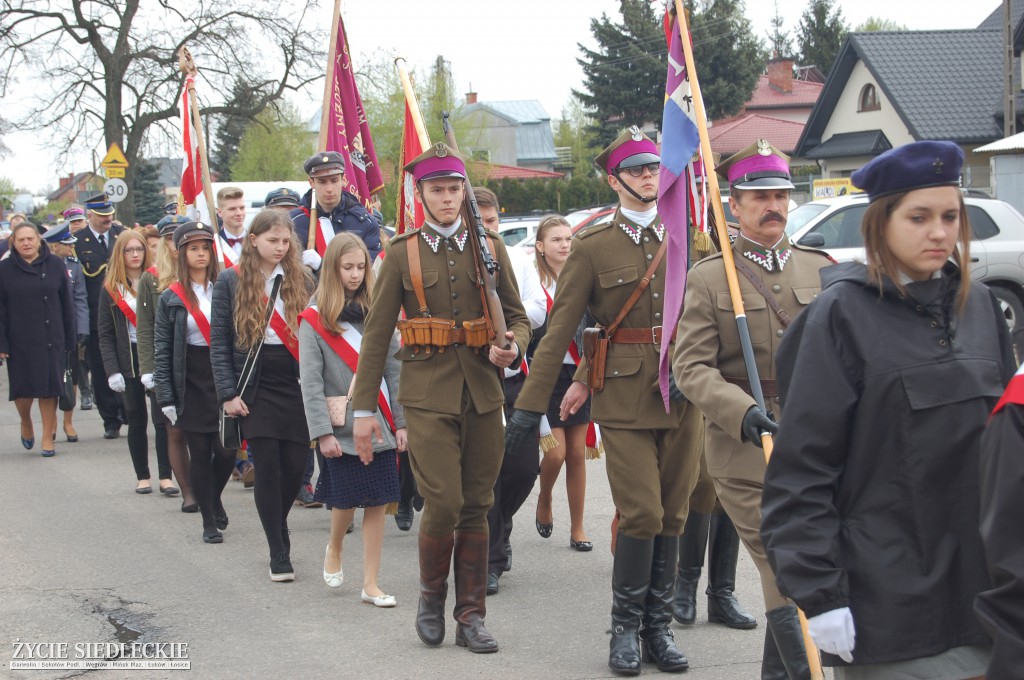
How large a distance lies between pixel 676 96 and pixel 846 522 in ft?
8.57

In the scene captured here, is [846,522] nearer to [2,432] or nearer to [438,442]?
[438,442]

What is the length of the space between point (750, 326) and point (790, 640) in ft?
3.58

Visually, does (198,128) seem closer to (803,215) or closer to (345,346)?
(345,346)

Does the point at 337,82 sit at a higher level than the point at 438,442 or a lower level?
higher

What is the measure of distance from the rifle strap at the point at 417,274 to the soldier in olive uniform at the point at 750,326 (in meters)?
1.37

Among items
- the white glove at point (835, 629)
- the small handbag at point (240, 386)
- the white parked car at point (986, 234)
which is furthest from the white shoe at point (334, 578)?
the white parked car at point (986, 234)

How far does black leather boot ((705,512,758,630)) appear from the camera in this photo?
5656 mm

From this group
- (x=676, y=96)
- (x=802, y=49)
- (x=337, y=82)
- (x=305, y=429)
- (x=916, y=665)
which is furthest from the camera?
(x=802, y=49)

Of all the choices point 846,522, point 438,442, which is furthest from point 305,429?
point 846,522

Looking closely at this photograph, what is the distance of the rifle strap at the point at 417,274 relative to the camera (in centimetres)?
540

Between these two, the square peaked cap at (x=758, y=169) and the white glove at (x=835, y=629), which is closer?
the white glove at (x=835, y=629)

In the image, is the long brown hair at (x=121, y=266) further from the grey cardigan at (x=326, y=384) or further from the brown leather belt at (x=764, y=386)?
the brown leather belt at (x=764, y=386)

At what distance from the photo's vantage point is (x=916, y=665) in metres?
2.75

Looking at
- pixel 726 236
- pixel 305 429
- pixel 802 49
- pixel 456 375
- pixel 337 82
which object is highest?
pixel 802 49
